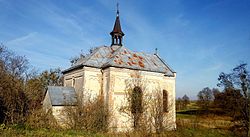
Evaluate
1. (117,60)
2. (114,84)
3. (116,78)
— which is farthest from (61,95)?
(117,60)

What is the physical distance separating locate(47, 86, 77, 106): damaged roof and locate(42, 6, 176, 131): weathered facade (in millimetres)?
648

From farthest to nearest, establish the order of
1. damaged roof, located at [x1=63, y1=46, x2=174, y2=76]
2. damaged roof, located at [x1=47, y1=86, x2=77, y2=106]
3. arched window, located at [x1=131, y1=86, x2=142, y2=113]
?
damaged roof, located at [x1=63, y1=46, x2=174, y2=76]
arched window, located at [x1=131, y1=86, x2=142, y2=113]
damaged roof, located at [x1=47, y1=86, x2=77, y2=106]

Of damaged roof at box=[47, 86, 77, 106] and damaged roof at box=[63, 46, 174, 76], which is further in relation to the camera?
damaged roof at box=[63, 46, 174, 76]

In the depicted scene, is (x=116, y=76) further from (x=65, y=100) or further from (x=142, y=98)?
(x=65, y=100)

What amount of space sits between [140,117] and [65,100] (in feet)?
20.1

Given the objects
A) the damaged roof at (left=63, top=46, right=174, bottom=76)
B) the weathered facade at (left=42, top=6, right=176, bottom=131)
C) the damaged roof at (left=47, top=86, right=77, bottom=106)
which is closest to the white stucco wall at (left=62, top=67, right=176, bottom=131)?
the weathered facade at (left=42, top=6, right=176, bottom=131)

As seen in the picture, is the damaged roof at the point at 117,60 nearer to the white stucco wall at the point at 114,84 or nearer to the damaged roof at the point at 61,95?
the white stucco wall at the point at 114,84

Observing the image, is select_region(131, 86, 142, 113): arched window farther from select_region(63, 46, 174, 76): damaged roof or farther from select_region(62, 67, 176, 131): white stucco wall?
select_region(63, 46, 174, 76): damaged roof

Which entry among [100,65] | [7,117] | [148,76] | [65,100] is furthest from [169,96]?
[7,117]

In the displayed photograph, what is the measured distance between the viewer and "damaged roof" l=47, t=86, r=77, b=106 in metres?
16.8

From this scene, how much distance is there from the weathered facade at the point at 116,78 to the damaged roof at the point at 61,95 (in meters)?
0.65

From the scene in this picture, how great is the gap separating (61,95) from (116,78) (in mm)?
4854

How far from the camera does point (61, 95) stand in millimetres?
17891

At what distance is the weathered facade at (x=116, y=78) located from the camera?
17.8 metres
